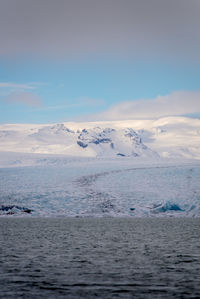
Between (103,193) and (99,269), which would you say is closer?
(99,269)

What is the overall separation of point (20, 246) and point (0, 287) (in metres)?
11.0

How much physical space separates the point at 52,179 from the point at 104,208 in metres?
17.3

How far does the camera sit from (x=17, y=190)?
2202 inches

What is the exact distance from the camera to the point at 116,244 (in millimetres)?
24828

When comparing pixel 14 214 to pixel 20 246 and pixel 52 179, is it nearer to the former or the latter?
pixel 52 179

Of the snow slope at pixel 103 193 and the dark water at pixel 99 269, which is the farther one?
the snow slope at pixel 103 193

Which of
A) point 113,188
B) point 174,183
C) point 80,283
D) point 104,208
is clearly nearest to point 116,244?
point 80,283

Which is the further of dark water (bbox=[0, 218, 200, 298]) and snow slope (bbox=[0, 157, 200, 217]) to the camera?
snow slope (bbox=[0, 157, 200, 217])

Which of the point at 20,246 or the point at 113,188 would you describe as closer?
the point at 20,246

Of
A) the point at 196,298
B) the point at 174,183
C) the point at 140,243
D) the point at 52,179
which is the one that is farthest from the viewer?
the point at 52,179

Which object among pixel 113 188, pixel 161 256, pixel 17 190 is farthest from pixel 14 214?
pixel 161 256

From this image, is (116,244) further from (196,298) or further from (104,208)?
(104,208)

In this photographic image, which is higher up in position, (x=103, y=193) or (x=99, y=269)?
(x=99, y=269)

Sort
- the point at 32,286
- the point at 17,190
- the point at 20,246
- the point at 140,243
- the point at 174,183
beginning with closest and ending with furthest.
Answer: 1. the point at 32,286
2. the point at 20,246
3. the point at 140,243
4. the point at 17,190
5. the point at 174,183
